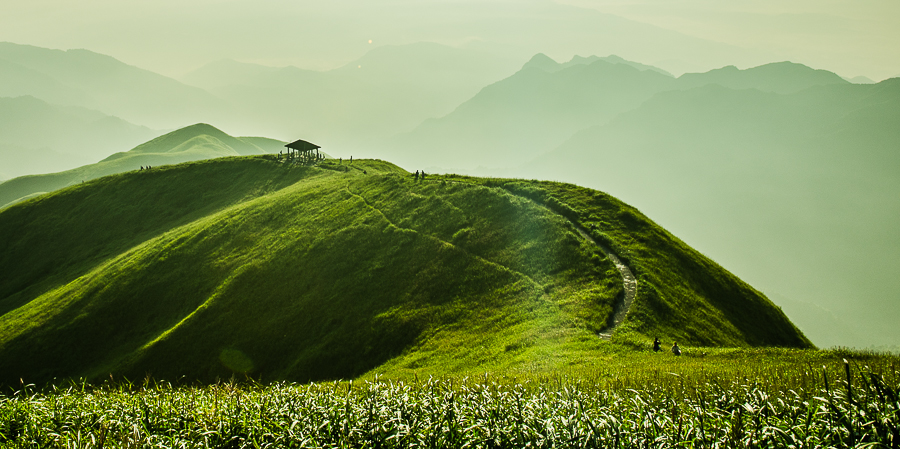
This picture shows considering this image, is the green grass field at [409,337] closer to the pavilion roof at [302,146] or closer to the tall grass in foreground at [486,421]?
the tall grass in foreground at [486,421]

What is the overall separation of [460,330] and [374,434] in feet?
96.4

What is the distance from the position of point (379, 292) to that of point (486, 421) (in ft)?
129

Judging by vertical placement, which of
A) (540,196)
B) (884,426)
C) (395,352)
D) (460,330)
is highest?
(540,196)

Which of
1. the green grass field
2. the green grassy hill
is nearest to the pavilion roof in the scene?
the green grass field

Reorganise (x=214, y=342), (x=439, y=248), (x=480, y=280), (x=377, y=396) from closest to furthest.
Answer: (x=377, y=396)
(x=480, y=280)
(x=214, y=342)
(x=439, y=248)

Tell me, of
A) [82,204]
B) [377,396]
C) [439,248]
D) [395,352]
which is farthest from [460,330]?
[82,204]

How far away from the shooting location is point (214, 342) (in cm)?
4606

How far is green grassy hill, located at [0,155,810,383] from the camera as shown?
113 ft

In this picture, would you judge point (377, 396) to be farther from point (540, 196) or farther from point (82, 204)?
point (82, 204)

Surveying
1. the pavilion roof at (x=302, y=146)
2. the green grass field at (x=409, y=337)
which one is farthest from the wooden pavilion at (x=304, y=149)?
the green grass field at (x=409, y=337)

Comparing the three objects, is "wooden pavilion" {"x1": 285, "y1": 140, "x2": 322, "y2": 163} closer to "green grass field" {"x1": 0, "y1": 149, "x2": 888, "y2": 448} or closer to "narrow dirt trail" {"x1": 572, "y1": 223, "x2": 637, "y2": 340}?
"green grass field" {"x1": 0, "y1": 149, "x2": 888, "y2": 448}

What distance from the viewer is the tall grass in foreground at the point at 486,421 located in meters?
6.83

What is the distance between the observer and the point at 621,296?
Result: 35500 mm

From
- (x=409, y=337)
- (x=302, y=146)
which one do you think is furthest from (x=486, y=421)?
(x=302, y=146)
